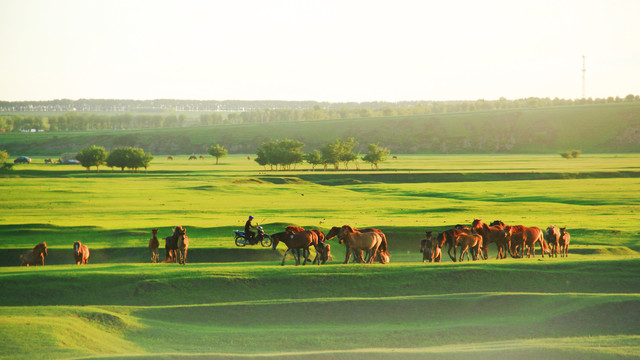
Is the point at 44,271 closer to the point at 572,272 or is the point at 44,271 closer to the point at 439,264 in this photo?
the point at 439,264

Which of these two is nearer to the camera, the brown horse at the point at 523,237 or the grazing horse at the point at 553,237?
the grazing horse at the point at 553,237

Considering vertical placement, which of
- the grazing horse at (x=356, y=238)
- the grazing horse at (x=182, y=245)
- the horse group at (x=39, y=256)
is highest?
the grazing horse at (x=356, y=238)

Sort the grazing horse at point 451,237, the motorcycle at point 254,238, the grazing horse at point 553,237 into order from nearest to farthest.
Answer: the grazing horse at point 451,237 → the grazing horse at point 553,237 → the motorcycle at point 254,238

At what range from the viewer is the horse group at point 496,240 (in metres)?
27.8

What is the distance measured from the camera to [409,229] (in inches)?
1468

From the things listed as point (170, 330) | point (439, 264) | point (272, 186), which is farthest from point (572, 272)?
point (272, 186)

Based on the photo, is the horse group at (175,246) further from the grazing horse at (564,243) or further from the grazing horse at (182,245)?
the grazing horse at (564,243)

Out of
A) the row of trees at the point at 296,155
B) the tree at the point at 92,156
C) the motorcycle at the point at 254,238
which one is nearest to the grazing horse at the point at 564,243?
the motorcycle at the point at 254,238

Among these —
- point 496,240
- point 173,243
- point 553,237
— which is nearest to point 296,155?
point 496,240

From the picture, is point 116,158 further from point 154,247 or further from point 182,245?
point 182,245

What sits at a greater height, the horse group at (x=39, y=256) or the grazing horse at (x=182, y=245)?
the grazing horse at (x=182, y=245)

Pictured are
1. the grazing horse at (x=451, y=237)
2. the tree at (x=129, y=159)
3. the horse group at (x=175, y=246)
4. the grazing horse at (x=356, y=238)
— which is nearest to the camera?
the grazing horse at (x=356, y=238)

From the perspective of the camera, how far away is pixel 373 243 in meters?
26.3

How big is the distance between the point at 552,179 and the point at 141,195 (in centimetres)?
5410
